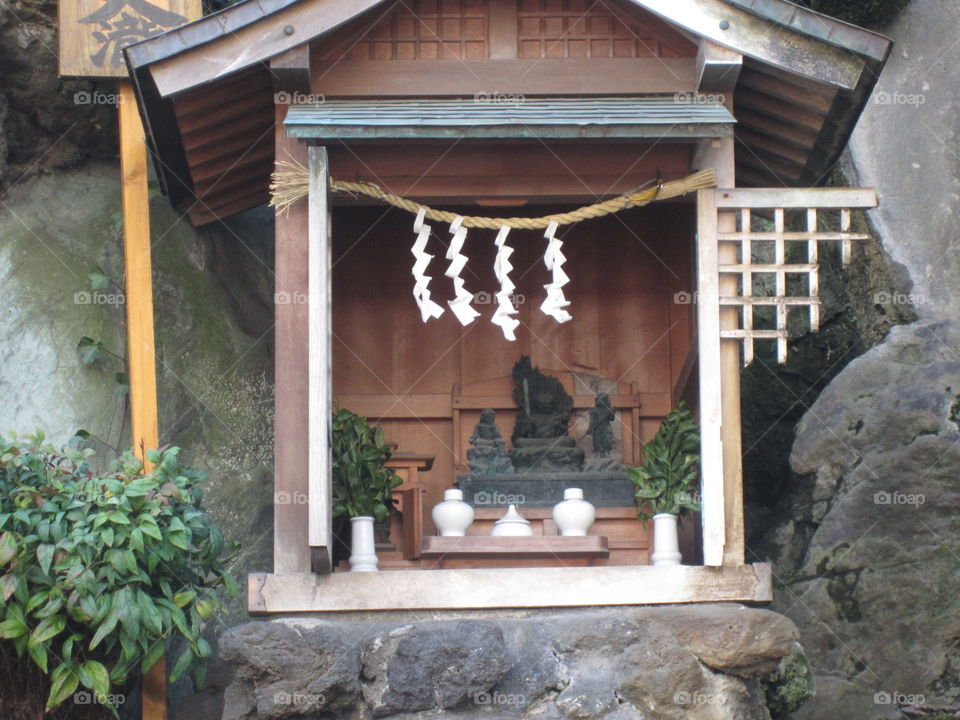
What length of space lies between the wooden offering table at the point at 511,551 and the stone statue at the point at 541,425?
1367mm

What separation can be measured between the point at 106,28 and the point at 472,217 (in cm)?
327

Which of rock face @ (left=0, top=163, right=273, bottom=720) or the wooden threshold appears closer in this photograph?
the wooden threshold

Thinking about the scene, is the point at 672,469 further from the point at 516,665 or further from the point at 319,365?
the point at 319,365

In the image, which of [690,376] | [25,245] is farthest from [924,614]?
[25,245]

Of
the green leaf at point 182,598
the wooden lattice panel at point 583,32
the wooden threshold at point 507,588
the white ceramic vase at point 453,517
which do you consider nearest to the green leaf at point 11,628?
the green leaf at point 182,598

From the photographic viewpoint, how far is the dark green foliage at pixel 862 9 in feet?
44.8

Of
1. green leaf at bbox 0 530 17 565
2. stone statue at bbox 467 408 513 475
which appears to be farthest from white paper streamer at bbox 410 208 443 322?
green leaf at bbox 0 530 17 565

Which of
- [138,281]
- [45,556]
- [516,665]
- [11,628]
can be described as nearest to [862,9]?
[138,281]

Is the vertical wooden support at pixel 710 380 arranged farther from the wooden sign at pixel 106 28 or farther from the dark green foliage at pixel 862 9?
the dark green foliage at pixel 862 9

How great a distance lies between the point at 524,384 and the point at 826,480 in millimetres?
2547

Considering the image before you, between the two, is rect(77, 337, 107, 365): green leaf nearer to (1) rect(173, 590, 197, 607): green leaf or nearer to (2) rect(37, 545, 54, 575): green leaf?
(1) rect(173, 590, 197, 607): green leaf

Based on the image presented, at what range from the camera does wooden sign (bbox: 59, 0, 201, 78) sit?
10719mm

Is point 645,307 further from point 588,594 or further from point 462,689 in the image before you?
→ point 462,689

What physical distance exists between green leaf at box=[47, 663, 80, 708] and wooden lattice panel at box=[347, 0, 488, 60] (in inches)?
156
